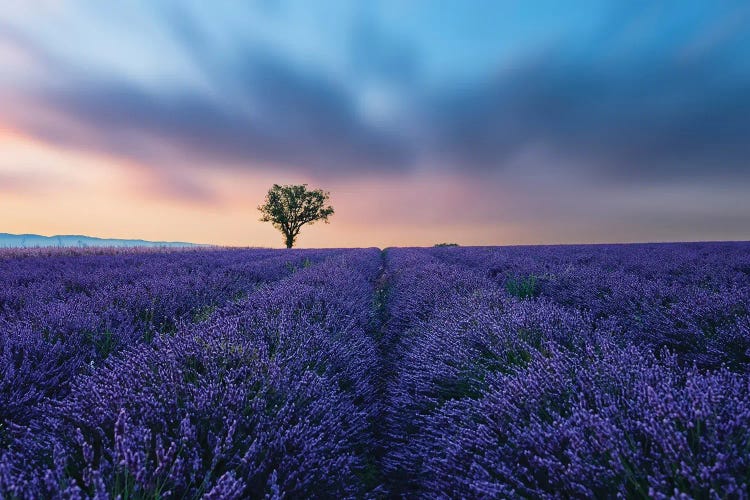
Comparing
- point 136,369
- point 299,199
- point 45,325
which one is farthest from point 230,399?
point 299,199

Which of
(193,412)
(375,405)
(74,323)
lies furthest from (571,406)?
(74,323)

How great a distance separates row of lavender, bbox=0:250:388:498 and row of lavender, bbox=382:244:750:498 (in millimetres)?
447

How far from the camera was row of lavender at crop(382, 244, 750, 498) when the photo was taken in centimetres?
115

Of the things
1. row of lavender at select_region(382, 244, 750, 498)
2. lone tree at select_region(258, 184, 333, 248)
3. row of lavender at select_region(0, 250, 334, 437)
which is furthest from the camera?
lone tree at select_region(258, 184, 333, 248)

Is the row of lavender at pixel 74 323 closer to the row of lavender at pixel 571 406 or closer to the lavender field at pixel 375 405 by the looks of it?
the lavender field at pixel 375 405

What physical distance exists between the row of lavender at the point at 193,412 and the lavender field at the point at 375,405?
1cm

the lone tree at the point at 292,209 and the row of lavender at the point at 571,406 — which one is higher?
the lone tree at the point at 292,209

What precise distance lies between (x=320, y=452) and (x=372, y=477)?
65 centimetres

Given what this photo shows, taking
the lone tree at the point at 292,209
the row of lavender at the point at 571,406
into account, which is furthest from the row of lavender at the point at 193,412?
the lone tree at the point at 292,209

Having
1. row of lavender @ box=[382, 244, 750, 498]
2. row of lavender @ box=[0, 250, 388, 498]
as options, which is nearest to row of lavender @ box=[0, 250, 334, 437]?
row of lavender @ box=[0, 250, 388, 498]

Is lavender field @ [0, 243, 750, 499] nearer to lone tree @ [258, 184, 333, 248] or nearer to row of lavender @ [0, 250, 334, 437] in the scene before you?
row of lavender @ [0, 250, 334, 437]

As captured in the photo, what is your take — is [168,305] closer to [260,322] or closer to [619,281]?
[260,322]

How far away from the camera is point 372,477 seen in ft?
6.78

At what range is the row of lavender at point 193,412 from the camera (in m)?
1.22
